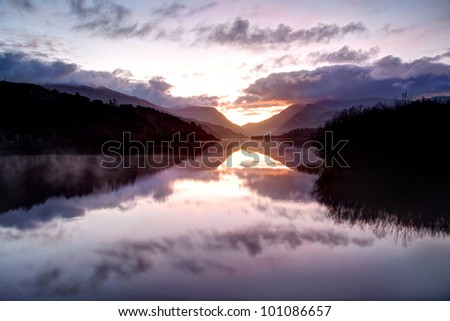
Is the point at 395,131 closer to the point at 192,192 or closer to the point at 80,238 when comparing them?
the point at 192,192

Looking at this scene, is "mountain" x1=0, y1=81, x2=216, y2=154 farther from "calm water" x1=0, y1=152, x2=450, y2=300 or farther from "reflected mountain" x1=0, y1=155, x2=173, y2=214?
"calm water" x1=0, y1=152, x2=450, y2=300

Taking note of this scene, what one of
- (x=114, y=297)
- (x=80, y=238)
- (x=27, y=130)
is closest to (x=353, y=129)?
(x=80, y=238)

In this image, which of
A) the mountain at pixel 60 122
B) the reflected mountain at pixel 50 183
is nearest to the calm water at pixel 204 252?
the reflected mountain at pixel 50 183

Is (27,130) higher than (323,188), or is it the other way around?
(27,130)

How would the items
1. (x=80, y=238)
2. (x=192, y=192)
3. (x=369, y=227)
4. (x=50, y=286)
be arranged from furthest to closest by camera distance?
(x=192, y=192)
(x=369, y=227)
(x=80, y=238)
(x=50, y=286)

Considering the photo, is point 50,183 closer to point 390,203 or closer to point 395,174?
point 390,203

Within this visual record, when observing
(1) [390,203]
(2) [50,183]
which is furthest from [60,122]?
(1) [390,203]
